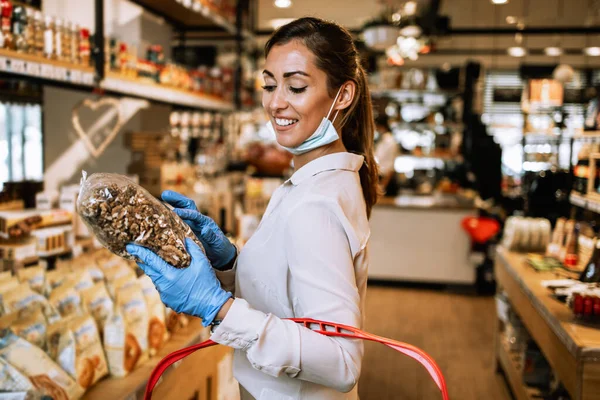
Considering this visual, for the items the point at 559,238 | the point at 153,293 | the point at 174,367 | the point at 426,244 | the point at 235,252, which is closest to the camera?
the point at 235,252

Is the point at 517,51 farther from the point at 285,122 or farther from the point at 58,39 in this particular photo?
the point at 285,122

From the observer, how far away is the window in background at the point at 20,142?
2504mm

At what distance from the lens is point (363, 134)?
62.5 inches

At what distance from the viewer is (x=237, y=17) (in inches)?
200

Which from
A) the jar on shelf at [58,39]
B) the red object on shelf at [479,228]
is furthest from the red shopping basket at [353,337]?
the red object on shelf at [479,228]

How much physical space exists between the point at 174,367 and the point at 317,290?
1.06 metres

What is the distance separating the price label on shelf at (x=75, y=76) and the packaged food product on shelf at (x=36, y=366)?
121cm

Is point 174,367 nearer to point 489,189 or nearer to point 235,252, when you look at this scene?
point 235,252

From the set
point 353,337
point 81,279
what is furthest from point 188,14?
point 353,337

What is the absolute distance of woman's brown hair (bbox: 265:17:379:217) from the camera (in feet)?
4.39

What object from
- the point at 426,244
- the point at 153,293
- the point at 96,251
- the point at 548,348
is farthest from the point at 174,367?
the point at 426,244

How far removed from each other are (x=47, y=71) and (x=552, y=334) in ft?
7.58

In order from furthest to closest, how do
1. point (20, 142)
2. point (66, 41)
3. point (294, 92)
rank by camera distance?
point (20, 142)
point (66, 41)
point (294, 92)

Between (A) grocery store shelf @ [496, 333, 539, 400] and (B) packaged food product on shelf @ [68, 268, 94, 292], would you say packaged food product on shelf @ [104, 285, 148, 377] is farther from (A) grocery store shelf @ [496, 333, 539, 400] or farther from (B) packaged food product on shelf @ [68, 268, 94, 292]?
(A) grocery store shelf @ [496, 333, 539, 400]
